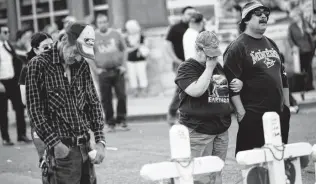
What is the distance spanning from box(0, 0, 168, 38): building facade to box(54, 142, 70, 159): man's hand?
12.8 m

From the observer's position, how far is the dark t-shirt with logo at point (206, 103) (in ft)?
17.7

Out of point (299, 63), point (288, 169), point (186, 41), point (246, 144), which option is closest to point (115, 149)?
point (186, 41)

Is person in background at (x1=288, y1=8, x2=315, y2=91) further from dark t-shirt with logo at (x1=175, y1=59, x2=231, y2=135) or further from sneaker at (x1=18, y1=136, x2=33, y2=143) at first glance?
dark t-shirt with logo at (x1=175, y1=59, x2=231, y2=135)

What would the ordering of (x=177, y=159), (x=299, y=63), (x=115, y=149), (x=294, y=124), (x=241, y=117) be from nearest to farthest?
1. (x=177, y=159)
2. (x=241, y=117)
3. (x=115, y=149)
4. (x=294, y=124)
5. (x=299, y=63)

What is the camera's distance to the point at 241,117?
579 cm

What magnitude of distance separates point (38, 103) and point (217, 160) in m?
1.34

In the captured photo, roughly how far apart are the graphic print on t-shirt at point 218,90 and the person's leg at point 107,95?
20.6 feet

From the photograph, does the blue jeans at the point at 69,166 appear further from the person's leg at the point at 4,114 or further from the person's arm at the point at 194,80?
the person's leg at the point at 4,114

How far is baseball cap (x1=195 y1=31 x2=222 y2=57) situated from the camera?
5.28 m

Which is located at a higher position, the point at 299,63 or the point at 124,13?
the point at 124,13

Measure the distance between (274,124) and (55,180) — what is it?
165cm

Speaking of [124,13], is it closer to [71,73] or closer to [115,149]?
[115,149]

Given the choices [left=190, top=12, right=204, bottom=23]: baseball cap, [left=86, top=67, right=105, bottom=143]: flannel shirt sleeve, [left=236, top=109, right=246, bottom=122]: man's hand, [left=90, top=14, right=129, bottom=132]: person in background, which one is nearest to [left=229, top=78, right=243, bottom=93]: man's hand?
[left=236, top=109, right=246, bottom=122]: man's hand

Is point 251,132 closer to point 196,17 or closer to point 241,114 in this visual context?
point 241,114
